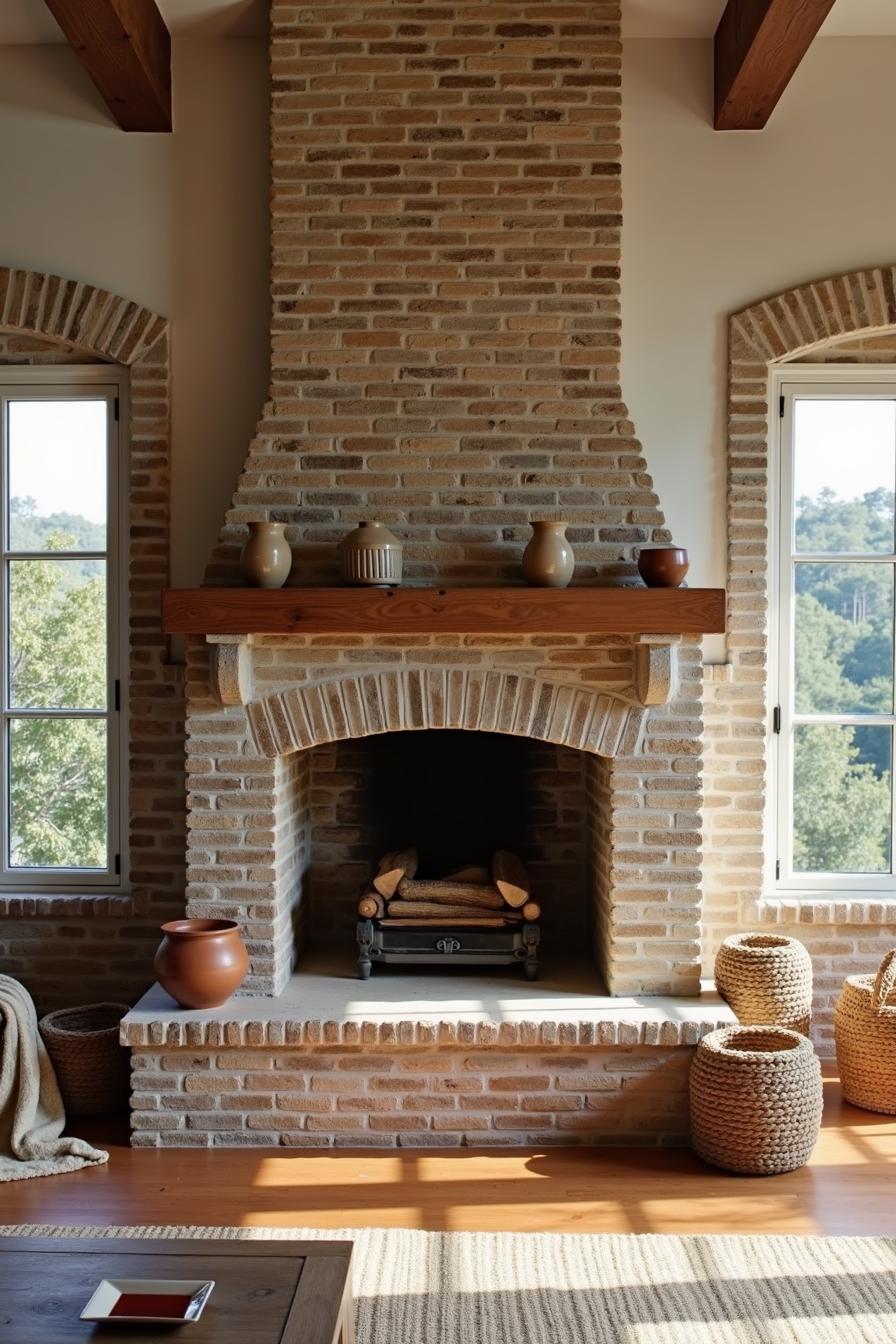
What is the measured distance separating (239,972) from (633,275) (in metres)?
2.62

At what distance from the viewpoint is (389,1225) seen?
3.08m

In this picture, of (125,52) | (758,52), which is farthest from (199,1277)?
(758,52)

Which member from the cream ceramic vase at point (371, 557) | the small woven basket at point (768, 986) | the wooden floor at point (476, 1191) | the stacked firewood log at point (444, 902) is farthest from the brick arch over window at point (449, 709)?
the wooden floor at point (476, 1191)

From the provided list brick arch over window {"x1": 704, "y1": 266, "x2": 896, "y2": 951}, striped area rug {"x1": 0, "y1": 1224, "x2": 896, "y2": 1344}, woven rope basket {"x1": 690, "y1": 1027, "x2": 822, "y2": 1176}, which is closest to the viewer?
striped area rug {"x1": 0, "y1": 1224, "x2": 896, "y2": 1344}

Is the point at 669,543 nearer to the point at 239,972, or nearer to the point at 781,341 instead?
the point at 781,341

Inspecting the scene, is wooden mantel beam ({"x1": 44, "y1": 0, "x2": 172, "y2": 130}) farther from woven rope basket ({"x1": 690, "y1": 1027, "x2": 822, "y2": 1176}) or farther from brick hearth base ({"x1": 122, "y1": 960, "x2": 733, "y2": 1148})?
woven rope basket ({"x1": 690, "y1": 1027, "x2": 822, "y2": 1176})

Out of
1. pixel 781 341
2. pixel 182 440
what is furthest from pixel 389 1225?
pixel 781 341

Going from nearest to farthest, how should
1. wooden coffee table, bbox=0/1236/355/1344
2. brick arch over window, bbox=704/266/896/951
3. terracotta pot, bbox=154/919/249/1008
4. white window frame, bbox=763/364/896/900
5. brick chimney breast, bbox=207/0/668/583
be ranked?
1. wooden coffee table, bbox=0/1236/355/1344
2. terracotta pot, bbox=154/919/249/1008
3. brick chimney breast, bbox=207/0/668/583
4. brick arch over window, bbox=704/266/896/951
5. white window frame, bbox=763/364/896/900

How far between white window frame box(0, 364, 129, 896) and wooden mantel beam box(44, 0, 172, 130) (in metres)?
0.84

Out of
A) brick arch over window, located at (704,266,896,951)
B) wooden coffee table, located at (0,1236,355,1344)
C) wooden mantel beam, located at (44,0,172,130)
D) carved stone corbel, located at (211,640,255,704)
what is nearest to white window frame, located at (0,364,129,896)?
carved stone corbel, located at (211,640,255,704)

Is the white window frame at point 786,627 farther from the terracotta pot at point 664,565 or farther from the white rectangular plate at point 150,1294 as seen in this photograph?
the white rectangular plate at point 150,1294

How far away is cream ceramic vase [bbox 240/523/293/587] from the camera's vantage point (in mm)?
3662

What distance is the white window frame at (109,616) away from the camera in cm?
426

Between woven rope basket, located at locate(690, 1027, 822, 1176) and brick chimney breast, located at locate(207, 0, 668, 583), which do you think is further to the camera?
brick chimney breast, located at locate(207, 0, 668, 583)
